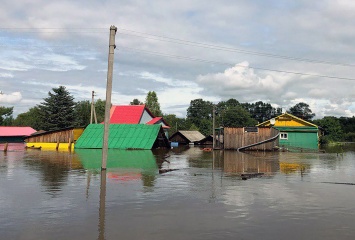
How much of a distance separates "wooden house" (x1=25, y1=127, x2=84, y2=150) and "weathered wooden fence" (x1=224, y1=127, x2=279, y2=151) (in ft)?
58.1

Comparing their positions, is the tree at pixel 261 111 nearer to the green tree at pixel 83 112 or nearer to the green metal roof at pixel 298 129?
the green tree at pixel 83 112

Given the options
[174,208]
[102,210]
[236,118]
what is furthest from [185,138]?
[102,210]

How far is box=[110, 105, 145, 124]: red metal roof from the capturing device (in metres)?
47.8

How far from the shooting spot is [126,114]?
4897 centimetres

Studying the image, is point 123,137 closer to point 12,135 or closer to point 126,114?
point 126,114

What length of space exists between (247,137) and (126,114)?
20.3 m

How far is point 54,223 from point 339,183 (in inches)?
395

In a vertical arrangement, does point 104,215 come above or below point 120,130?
below

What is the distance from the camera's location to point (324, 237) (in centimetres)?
586

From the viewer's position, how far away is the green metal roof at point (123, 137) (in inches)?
1387

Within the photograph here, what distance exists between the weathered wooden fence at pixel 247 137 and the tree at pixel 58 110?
3243cm

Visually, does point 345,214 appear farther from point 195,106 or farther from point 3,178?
point 195,106

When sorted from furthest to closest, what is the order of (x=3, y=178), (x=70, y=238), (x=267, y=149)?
1. (x=267, y=149)
2. (x=3, y=178)
3. (x=70, y=238)

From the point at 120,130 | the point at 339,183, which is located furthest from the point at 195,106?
the point at 339,183
